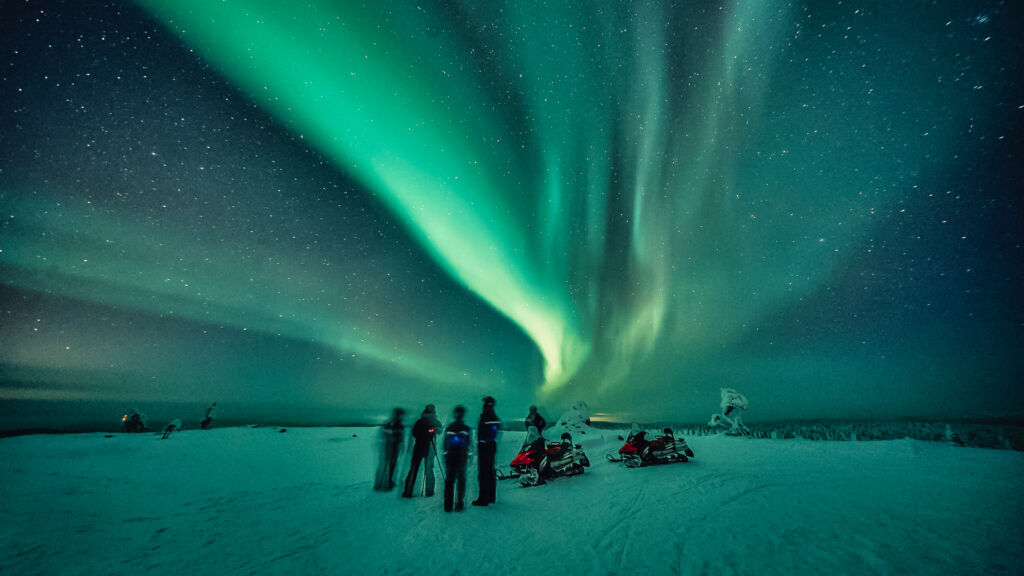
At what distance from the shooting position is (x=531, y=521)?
7289 millimetres

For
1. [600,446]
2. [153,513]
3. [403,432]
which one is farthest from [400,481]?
[600,446]

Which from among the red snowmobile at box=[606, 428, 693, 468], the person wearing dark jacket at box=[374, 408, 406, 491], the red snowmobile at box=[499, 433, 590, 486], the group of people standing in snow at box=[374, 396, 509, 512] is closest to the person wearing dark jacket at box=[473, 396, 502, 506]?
the group of people standing in snow at box=[374, 396, 509, 512]

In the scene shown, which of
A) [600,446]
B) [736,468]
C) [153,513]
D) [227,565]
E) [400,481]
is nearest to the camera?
[227,565]

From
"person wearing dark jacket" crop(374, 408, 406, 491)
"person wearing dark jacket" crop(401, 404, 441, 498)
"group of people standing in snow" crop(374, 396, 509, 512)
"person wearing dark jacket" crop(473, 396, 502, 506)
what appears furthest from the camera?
"person wearing dark jacket" crop(374, 408, 406, 491)

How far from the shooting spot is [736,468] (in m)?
12.4

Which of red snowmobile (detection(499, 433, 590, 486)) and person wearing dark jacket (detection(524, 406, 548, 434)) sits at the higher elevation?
person wearing dark jacket (detection(524, 406, 548, 434))

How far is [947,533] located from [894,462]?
10935 millimetres

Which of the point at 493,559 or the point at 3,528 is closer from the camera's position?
Result: the point at 493,559

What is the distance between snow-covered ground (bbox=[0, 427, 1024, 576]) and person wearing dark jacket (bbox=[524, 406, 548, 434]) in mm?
1993

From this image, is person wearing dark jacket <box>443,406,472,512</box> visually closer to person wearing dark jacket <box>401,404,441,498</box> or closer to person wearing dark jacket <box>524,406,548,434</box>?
person wearing dark jacket <box>401,404,441,498</box>

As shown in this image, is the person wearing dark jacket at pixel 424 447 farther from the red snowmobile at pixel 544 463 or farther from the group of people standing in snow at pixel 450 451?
the red snowmobile at pixel 544 463

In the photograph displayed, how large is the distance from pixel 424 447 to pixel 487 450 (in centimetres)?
215

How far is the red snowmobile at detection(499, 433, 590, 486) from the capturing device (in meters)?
11.2

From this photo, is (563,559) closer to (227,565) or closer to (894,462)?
(227,565)
